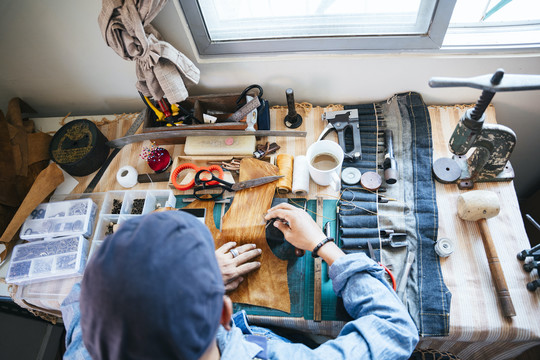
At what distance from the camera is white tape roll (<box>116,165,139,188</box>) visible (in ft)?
5.19

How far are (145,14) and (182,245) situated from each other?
0.95m

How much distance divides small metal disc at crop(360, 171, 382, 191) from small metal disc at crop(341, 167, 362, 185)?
0.08 feet

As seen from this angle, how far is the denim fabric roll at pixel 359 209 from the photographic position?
1.40 metres

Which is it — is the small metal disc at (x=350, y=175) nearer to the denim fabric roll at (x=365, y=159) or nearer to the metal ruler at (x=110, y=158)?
the denim fabric roll at (x=365, y=159)

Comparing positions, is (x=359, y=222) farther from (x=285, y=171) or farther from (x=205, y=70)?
(x=205, y=70)

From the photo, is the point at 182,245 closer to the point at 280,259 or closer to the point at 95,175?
the point at 280,259

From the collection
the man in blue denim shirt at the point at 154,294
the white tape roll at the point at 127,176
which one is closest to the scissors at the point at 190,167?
the white tape roll at the point at 127,176

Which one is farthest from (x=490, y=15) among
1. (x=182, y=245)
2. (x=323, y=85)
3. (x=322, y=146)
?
(x=182, y=245)

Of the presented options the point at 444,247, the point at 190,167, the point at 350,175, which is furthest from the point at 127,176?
the point at 444,247

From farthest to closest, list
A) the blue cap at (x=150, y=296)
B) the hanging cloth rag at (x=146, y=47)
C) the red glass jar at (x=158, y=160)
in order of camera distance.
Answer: the red glass jar at (x=158, y=160) < the hanging cloth rag at (x=146, y=47) < the blue cap at (x=150, y=296)

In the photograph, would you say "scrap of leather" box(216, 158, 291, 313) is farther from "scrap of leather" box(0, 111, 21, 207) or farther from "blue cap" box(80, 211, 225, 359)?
"scrap of leather" box(0, 111, 21, 207)

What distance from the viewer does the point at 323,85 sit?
5.51 feet

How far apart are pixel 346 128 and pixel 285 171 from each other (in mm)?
447

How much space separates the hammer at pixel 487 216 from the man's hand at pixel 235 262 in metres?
0.90
